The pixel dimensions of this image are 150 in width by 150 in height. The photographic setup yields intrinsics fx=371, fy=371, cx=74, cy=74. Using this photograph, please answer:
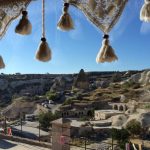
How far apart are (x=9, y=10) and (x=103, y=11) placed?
0.62m

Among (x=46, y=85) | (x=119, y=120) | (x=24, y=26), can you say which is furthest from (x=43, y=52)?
(x=46, y=85)

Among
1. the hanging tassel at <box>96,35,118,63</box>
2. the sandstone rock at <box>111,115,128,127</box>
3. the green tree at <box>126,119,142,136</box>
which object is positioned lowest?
the green tree at <box>126,119,142,136</box>

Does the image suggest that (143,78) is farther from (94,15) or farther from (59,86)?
(94,15)

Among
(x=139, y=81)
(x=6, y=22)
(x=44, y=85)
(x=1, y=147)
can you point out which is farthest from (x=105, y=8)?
(x=44, y=85)

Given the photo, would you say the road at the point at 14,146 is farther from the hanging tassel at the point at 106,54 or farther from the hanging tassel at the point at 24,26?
the hanging tassel at the point at 106,54

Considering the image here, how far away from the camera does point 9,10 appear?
232 cm

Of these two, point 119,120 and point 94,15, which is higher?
point 94,15

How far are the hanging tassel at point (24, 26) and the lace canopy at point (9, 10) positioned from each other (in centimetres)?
5

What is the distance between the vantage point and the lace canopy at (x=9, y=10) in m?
2.27

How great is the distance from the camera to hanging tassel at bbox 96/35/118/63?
209 centimetres

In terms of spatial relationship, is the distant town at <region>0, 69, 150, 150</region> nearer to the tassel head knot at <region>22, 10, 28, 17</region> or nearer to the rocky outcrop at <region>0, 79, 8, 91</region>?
the rocky outcrop at <region>0, 79, 8, 91</region>

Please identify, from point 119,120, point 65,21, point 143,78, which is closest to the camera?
point 65,21

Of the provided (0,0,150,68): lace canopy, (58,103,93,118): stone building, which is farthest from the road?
(58,103,93,118): stone building

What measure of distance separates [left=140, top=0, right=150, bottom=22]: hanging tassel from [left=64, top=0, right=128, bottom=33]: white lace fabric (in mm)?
123
